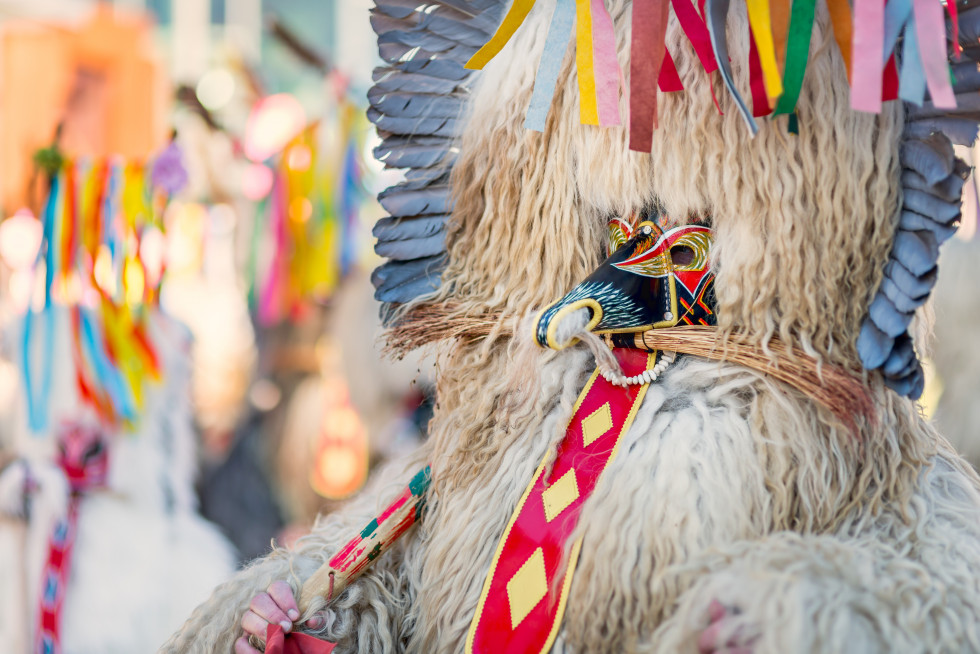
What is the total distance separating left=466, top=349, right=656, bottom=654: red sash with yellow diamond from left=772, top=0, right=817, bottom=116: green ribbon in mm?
275

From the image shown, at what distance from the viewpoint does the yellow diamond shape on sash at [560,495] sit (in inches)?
32.6

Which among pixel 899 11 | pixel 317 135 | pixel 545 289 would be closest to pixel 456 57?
pixel 545 289

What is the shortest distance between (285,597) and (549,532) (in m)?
0.29

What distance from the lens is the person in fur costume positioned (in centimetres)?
71

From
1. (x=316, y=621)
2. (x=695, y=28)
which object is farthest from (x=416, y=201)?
(x=316, y=621)

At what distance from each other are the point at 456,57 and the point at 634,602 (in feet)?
2.03

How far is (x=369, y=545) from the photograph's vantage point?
92cm

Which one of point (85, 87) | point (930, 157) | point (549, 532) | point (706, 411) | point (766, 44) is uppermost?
point (85, 87)

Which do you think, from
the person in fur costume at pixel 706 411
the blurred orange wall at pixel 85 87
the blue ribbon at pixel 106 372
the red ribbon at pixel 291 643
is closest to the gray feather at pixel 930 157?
the person in fur costume at pixel 706 411

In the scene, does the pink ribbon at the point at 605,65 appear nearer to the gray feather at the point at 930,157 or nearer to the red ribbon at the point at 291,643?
the gray feather at the point at 930,157

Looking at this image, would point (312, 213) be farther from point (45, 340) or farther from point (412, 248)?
point (412, 248)

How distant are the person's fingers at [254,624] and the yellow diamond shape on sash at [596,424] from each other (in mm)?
378

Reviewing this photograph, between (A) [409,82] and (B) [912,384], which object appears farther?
(A) [409,82]

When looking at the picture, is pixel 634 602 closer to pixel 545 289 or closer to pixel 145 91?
pixel 545 289
